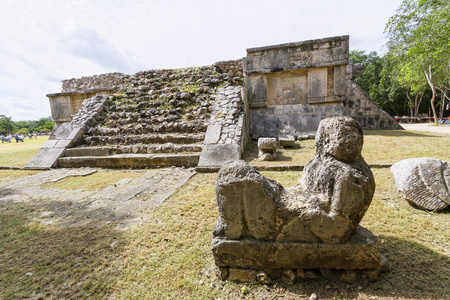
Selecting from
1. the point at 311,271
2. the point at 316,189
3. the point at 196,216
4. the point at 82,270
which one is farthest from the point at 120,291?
the point at 316,189

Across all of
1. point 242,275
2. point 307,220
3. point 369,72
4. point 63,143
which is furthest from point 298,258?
point 369,72

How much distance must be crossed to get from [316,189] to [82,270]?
2.36 meters

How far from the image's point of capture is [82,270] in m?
1.96

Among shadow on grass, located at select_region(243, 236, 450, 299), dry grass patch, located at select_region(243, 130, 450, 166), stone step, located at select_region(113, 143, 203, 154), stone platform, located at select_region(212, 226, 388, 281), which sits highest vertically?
stone step, located at select_region(113, 143, 203, 154)

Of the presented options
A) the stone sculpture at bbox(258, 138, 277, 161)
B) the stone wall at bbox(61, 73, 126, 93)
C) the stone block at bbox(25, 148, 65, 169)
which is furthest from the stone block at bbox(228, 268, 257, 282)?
the stone wall at bbox(61, 73, 126, 93)

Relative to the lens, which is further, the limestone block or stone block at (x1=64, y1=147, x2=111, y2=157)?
stone block at (x1=64, y1=147, x2=111, y2=157)

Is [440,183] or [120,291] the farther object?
[440,183]

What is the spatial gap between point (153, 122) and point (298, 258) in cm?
683

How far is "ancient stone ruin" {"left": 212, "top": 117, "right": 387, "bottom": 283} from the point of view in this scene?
1630 mm

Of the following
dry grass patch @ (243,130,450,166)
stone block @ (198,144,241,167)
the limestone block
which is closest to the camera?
dry grass patch @ (243,130,450,166)

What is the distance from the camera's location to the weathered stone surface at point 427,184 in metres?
2.59

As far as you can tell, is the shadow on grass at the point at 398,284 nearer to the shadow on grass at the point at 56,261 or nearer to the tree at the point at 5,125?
the shadow on grass at the point at 56,261

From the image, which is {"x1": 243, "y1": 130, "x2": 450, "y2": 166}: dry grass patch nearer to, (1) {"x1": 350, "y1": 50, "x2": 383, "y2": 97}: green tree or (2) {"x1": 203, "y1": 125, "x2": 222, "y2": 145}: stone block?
(2) {"x1": 203, "y1": 125, "x2": 222, "y2": 145}: stone block

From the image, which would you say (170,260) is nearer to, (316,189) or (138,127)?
(316,189)
